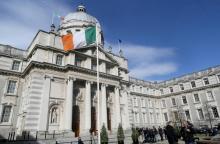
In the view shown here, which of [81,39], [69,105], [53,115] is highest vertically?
[81,39]

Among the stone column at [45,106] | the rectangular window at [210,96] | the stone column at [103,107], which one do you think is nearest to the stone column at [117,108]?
the stone column at [103,107]

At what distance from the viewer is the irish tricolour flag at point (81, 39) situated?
2255 centimetres

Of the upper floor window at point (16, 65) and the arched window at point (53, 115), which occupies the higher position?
the upper floor window at point (16, 65)

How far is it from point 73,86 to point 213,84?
36.9 metres

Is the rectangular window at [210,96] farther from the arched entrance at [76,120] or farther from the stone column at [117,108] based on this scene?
the arched entrance at [76,120]

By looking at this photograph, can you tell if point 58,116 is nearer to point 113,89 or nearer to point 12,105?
point 12,105

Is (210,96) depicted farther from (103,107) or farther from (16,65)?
(16,65)

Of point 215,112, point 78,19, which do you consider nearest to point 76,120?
point 78,19

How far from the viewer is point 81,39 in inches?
949

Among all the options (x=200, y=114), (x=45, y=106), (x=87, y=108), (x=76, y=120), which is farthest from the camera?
(x=200, y=114)

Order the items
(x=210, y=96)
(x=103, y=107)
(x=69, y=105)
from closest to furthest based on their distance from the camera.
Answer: (x=69, y=105)
(x=103, y=107)
(x=210, y=96)

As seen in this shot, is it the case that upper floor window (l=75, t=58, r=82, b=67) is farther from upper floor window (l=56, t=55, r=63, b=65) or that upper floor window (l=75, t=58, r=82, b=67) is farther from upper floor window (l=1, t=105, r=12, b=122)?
upper floor window (l=1, t=105, r=12, b=122)

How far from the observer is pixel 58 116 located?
88.7ft

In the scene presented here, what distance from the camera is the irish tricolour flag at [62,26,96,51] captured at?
2255 centimetres
